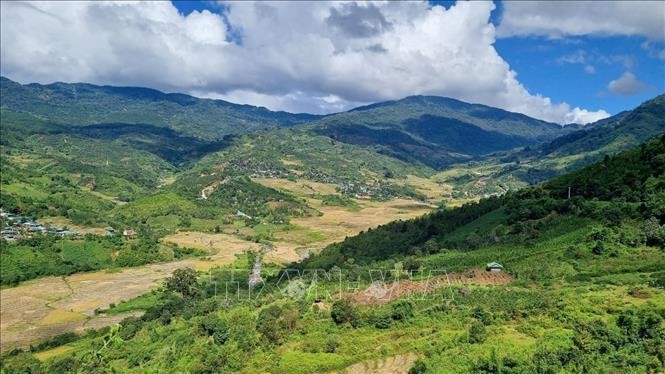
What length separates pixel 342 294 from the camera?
67.5 m

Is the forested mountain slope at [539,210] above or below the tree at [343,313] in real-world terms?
above

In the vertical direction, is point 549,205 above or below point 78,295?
above

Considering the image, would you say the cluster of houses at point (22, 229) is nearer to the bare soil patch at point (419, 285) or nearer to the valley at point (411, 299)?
the valley at point (411, 299)

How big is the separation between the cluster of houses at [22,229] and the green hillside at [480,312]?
62.3m

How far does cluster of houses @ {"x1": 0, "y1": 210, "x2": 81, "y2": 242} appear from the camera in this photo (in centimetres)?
13921

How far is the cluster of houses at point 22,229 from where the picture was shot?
139212mm

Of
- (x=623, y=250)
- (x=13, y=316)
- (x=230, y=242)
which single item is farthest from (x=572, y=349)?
(x=230, y=242)

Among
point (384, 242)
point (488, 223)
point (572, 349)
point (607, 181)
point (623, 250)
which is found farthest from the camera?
point (384, 242)

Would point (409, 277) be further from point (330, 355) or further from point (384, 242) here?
point (384, 242)

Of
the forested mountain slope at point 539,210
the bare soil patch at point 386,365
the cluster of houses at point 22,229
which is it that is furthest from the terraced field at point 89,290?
the bare soil patch at point 386,365

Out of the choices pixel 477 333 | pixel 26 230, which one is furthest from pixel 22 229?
pixel 477 333

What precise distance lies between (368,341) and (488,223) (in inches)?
2110

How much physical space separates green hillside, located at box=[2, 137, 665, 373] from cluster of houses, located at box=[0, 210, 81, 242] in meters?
62.3

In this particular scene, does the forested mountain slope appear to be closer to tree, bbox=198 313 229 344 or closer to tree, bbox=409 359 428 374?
tree, bbox=409 359 428 374
